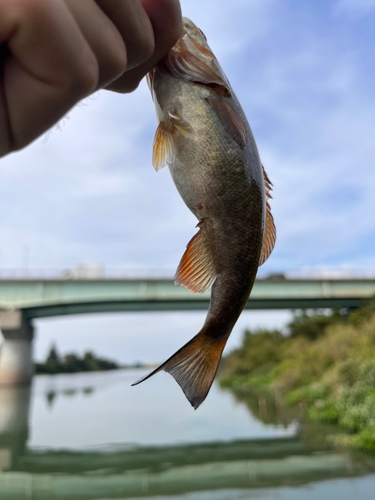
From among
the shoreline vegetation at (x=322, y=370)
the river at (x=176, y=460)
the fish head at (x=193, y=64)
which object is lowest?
the river at (x=176, y=460)

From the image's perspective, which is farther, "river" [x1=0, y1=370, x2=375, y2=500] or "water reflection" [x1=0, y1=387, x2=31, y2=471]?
"water reflection" [x1=0, y1=387, x2=31, y2=471]

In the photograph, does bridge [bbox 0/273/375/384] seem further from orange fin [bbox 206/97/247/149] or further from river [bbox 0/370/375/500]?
orange fin [bbox 206/97/247/149]

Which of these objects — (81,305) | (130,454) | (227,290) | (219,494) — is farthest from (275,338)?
(227,290)

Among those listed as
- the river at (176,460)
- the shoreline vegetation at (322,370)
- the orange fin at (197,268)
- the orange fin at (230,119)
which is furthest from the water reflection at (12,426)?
the orange fin at (230,119)

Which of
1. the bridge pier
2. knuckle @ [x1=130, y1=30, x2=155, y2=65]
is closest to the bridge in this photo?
the bridge pier

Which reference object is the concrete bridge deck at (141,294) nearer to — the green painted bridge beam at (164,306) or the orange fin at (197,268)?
the green painted bridge beam at (164,306)

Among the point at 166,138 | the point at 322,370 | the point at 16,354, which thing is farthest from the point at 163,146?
the point at 16,354
